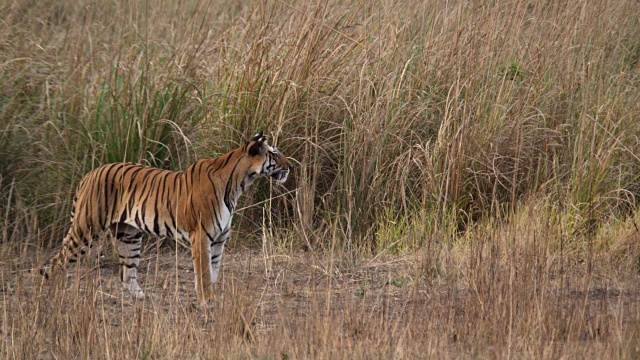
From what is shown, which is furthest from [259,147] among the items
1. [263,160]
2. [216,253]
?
[216,253]

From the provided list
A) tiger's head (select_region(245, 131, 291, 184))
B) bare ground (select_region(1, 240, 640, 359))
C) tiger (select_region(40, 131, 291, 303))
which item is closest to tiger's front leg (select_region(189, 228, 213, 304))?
tiger (select_region(40, 131, 291, 303))

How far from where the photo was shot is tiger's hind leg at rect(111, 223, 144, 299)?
6105 millimetres

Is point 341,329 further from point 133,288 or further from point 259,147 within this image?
point 133,288

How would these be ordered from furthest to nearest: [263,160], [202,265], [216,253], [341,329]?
[216,253]
[263,160]
[202,265]
[341,329]

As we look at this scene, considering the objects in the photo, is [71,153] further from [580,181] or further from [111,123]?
[580,181]

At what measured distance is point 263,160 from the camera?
227 inches

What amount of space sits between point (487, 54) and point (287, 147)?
1831 mm

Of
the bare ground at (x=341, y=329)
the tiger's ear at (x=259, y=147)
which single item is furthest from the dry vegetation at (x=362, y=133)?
the bare ground at (x=341, y=329)

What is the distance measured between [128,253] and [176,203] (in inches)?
23.2

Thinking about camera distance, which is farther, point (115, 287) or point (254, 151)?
point (115, 287)

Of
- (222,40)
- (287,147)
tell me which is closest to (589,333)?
(287,147)

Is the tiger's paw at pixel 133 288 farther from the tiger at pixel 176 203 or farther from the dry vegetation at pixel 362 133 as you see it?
the dry vegetation at pixel 362 133

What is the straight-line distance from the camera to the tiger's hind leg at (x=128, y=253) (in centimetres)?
611

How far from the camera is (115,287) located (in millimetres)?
6203
